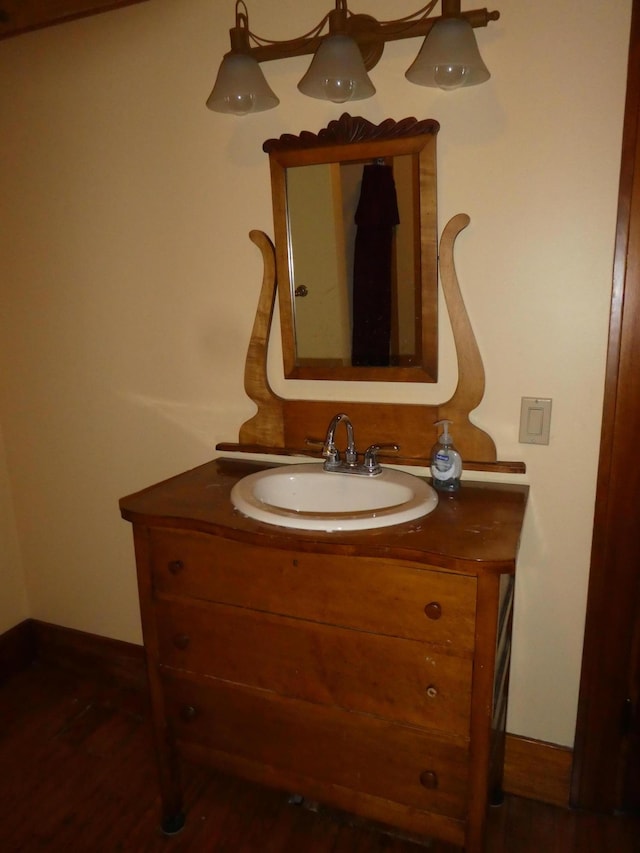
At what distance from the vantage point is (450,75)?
1.24 meters

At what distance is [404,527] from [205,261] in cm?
99

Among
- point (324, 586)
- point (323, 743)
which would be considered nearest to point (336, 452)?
point (324, 586)

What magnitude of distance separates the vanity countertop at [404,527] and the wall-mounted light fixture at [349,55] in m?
0.95

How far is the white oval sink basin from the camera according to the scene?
1.18 meters

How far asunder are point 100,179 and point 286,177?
64 centimetres

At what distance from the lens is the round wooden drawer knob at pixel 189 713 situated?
1.42 metres

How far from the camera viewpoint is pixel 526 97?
4.20 ft

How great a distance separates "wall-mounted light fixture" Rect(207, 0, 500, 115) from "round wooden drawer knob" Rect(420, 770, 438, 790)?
1.50 m

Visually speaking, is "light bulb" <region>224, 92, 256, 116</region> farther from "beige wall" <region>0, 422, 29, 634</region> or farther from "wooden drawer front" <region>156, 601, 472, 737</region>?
"beige wall" <region>0, 422, 29, 634</region>

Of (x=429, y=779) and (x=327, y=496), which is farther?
(x=327, y=496)

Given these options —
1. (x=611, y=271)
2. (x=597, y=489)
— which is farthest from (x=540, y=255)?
(x=597, y=489)

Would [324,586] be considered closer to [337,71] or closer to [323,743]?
[323,743]

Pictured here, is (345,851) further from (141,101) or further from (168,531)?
(141,101)

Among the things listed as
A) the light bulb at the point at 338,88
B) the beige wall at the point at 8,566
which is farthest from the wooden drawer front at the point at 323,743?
the light bulb at the point at 338,88
